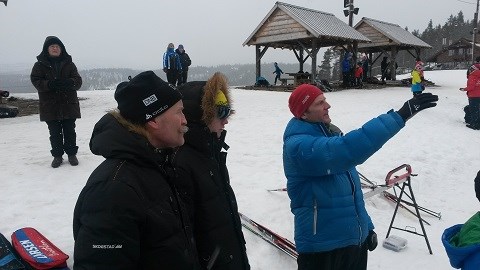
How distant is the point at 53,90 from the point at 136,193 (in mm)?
5035

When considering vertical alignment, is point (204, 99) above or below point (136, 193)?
above

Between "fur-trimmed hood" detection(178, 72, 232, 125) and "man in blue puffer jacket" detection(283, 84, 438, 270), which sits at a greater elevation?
"fur-trimmed hood" detection(178, 72, 232, 125)

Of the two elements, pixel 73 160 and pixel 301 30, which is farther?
pixel 301 30

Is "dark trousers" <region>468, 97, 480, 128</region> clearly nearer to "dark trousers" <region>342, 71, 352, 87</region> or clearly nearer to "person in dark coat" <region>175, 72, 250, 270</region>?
"dark trousers" <region>342, 71, 352, 87</region>

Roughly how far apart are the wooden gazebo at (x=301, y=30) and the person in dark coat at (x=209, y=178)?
50.0 feet

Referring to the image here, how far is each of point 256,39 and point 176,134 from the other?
19055mm

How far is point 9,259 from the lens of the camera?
2.80 m

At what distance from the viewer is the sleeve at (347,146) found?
220 cm

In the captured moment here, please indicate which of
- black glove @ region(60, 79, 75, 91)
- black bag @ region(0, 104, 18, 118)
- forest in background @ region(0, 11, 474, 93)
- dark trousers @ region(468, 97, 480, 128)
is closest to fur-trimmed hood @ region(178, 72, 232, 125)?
black glove @ region(60, 79, 75, 91)

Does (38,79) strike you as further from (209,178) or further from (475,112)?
(475,112)

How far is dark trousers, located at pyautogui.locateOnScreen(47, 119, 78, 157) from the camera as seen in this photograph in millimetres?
5730

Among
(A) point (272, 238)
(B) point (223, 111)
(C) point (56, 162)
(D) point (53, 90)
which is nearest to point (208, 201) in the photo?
(B) point (223, 111)

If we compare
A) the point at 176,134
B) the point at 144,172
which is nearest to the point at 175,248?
the point at 144,172

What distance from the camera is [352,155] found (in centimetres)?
223
